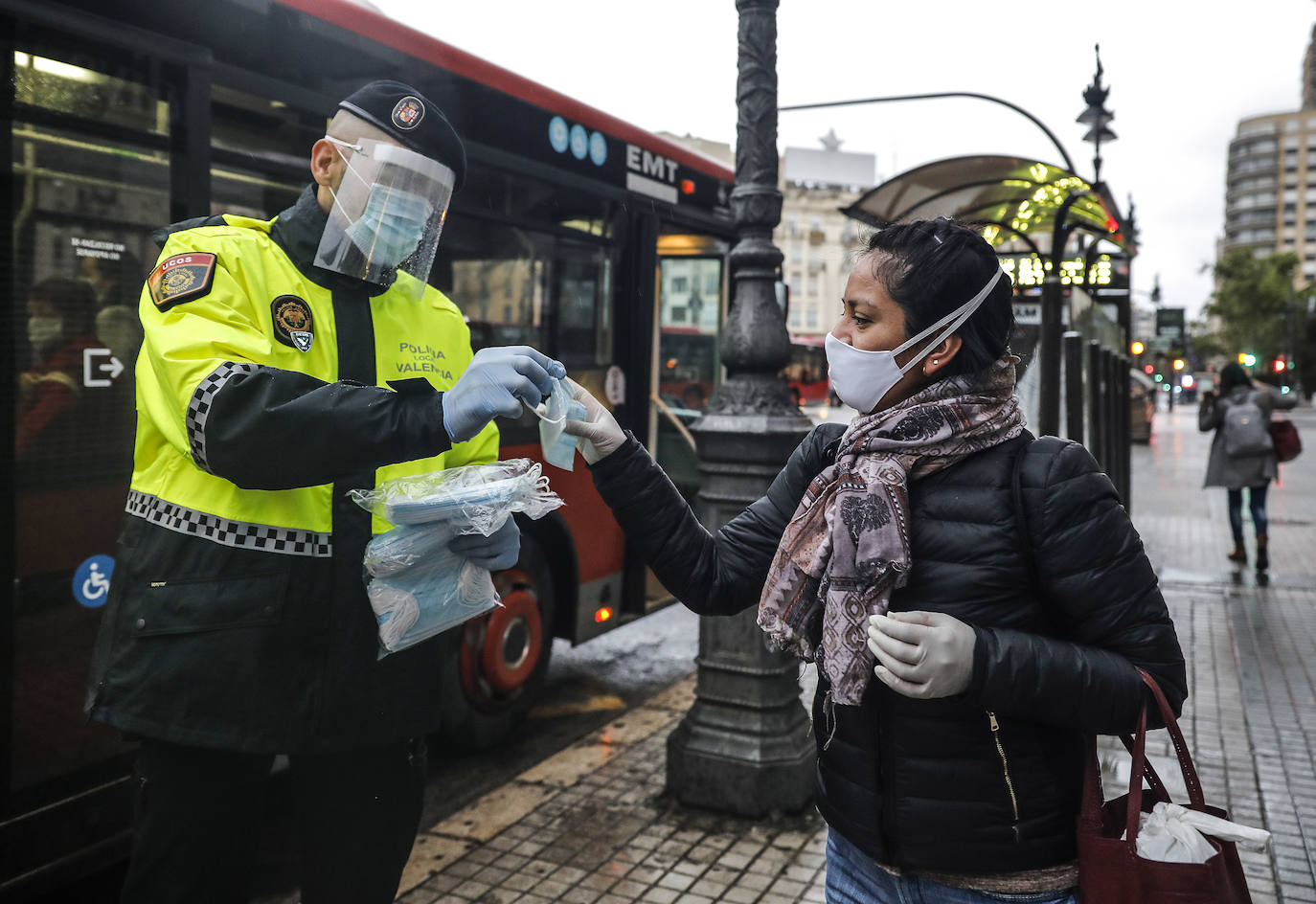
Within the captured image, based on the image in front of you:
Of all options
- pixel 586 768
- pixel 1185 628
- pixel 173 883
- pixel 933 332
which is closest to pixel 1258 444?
pixel 1185 628

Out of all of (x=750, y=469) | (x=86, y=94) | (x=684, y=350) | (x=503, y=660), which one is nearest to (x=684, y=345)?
(x=684, y=350)

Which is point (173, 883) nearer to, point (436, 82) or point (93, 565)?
point (93, 565)

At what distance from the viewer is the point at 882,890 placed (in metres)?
1.78

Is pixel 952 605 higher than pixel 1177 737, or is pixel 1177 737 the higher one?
pixel 952 605

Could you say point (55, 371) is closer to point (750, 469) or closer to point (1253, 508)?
point (750, 469)

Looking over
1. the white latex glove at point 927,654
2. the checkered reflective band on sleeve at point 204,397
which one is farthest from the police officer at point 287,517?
the white latex glove at point 927,654

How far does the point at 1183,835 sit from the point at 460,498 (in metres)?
1.29

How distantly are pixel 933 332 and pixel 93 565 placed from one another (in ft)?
8.92

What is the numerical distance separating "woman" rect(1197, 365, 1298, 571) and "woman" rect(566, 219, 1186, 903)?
30.1 feet

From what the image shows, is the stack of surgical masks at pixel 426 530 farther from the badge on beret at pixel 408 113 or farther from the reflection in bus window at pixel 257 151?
the reflection in bus window at pixel 257 151

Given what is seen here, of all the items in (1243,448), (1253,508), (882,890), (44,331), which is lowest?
(1253,508)

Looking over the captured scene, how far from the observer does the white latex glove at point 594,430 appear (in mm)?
2008

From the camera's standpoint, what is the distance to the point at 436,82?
458 cm

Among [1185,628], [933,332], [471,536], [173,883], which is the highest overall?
[933,332]
